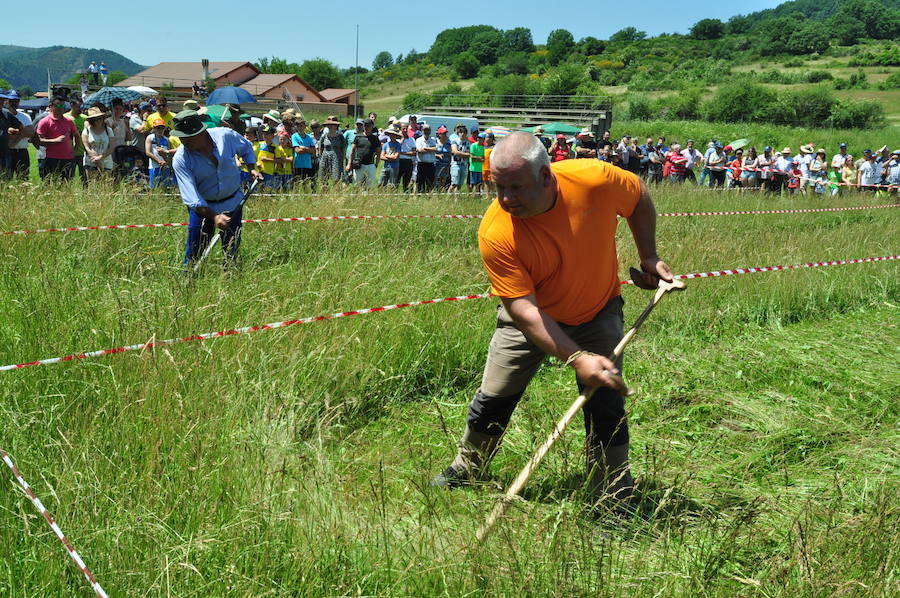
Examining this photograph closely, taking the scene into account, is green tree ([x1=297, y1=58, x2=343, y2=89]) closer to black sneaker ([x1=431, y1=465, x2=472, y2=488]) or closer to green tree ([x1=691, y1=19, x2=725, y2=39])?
green tree ([x1=691, y1=19, x2=725, y2=39])

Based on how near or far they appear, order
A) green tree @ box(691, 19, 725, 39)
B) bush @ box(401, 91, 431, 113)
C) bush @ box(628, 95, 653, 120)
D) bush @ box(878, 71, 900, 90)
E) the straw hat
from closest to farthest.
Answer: the straw hat, bush @ box(628, 95, 653, 120), bush @ box(401, 91, 431, 113), bush @ box(878, 71, 900, 90), green tree @ box(691, 19, 725, 39)

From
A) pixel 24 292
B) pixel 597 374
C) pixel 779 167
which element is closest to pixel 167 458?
pixel 597 374

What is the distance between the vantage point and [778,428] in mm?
4754

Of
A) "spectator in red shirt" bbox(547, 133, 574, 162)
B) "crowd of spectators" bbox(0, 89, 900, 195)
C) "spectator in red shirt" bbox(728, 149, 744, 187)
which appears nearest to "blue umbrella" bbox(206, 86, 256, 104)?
"crowd of spectators" bbox(0, 89, 900, 195)

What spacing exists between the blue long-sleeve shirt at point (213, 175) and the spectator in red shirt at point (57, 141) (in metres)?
5.93

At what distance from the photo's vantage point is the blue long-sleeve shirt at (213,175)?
6785 mm

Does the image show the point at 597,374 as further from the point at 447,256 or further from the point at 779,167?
the point at 779,167

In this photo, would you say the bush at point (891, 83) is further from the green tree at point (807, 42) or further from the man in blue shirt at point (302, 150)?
the man in blue shirt at point (302, 150)

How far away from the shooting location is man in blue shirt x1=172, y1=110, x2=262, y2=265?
667 cm

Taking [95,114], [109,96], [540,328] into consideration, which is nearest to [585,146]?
[95,114]

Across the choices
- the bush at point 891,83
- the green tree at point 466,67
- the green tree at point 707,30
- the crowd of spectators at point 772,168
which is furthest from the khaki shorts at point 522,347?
the green tree at point 707,30

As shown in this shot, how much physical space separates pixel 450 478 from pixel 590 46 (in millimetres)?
137996

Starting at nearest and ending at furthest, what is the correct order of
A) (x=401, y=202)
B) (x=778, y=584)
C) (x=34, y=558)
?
1. (x=34, y=558)
2. (x=778, y=584)
3. (x=401, y=202)

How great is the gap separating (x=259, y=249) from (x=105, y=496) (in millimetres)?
5448
